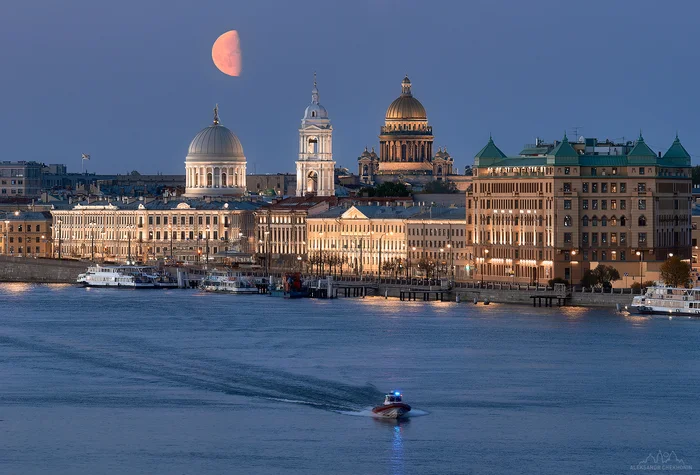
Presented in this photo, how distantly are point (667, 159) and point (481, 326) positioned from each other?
21762 mm

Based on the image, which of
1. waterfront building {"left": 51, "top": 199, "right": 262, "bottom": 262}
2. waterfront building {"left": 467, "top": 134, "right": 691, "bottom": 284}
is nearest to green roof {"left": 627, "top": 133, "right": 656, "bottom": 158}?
waterfront building {"left": 467, "top": 134, "right": 691, "bottom": 284}

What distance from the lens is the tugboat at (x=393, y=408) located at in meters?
49.1

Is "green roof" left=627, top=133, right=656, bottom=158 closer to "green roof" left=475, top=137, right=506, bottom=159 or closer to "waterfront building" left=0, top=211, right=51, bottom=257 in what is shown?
"green roof" left=475, top=137, right=506, bottom=159

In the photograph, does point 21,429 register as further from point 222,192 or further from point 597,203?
point 222,192

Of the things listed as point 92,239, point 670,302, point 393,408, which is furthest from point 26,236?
point 393,408

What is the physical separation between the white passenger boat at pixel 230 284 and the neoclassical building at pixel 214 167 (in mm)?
37674

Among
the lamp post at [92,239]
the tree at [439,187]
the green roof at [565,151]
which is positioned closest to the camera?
the green roof at [565,151]

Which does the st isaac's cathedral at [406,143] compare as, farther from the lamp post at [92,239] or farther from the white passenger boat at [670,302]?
the white passenger boat at [670,302]

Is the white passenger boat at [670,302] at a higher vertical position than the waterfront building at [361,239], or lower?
lower

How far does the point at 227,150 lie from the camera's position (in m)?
138

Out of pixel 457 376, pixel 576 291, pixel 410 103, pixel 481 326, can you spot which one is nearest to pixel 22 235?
pixel 410 103

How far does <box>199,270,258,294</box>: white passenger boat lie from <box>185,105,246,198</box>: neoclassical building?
3767 cm

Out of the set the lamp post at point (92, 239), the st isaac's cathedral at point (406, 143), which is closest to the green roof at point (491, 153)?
the lamp post at point (92, 239)

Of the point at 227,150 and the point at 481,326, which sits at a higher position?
the point at 227,150
